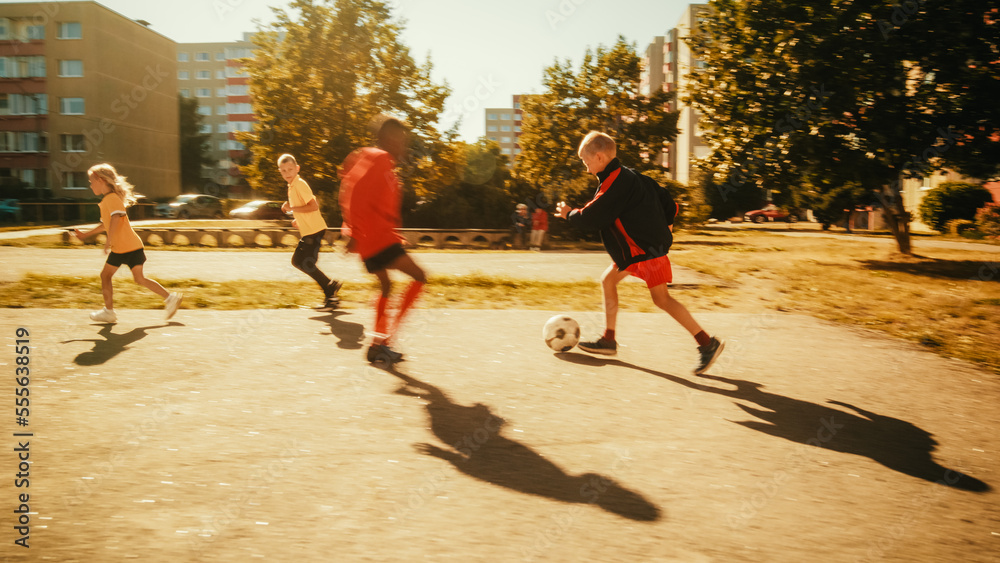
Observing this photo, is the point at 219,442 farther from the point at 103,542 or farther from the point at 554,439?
the point at 554,439

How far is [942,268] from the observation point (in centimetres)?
1534

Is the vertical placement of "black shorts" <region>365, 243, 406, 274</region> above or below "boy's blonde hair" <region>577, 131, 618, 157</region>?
below

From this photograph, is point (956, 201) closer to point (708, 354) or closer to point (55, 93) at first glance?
point (708, 354)

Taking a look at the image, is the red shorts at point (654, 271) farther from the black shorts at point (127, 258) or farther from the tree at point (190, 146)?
A: the tree at point (190, 146)

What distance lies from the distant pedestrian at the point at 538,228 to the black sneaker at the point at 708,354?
1813cm

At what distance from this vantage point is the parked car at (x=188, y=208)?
46750 mm

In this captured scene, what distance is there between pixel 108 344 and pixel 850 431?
5.93 meters

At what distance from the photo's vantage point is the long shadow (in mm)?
13867

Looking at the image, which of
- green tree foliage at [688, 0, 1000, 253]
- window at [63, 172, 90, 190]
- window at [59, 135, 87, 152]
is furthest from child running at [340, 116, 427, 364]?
window at [59, 135, 87, 152]

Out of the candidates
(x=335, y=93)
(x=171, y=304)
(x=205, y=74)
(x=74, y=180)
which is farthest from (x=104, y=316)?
(x=205, y=74)

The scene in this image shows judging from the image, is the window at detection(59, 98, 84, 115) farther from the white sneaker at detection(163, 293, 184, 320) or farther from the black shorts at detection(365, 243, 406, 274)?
the black shorts at detection(365, 243, 406, 274)

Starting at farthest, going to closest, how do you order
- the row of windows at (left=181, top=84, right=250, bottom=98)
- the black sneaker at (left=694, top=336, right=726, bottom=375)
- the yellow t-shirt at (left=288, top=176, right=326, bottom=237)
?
the row of windows at (left=181, top=84, right=250, bottom=98) → the yellow t-shirt at (left=288, top=176, right=326, bottom=237) → the black sneaker at (left=694, top=336, right=726, bottom=375)

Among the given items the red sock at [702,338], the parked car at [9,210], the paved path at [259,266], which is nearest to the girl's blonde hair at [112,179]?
the paved path at [259,266]

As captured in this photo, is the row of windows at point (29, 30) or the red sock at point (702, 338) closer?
the red sock at point (702, 338)
